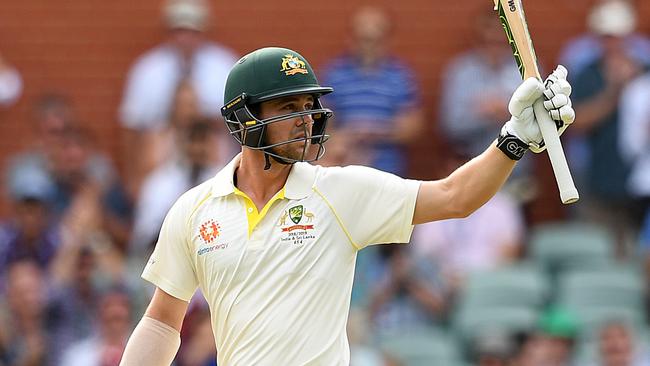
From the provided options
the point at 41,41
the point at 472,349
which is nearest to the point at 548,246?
the point at 472,349

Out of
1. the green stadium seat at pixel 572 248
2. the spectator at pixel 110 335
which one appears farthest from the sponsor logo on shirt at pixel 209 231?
the green stadium seat at pixel 572 248

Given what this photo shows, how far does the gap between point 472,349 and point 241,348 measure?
13.9ft

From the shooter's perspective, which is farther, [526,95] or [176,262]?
[176,262]

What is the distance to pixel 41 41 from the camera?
11617mm

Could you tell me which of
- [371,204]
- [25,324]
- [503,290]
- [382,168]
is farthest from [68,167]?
[371,204]

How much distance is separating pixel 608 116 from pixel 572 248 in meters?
1.00

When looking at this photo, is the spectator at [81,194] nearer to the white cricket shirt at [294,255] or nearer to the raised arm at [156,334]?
the raised arm at [156,334]

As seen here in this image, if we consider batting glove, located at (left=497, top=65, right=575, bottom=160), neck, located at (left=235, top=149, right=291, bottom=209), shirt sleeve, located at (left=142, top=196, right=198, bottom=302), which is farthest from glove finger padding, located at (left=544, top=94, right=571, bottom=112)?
shirt sleeve, located at (left=142, top=196, right=198, bottom=302)

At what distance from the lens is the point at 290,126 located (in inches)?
209

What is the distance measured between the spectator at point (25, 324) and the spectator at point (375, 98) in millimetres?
2467

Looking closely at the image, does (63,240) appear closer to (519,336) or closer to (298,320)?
(519,336)

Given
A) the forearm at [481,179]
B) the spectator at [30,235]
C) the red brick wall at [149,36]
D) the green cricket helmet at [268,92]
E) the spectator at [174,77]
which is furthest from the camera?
the red brick wall at [149,36]

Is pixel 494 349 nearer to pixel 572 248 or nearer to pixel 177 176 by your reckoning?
pixel 572 248

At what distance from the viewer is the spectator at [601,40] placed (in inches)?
402
